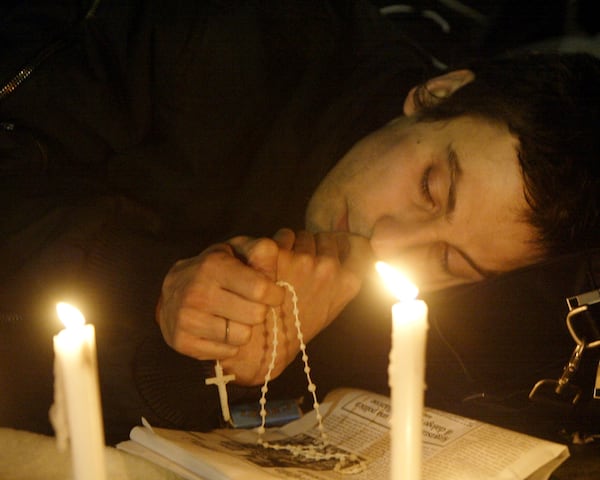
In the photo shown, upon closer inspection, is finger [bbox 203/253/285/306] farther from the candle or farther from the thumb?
the candle

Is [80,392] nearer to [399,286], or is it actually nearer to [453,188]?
[399,286]

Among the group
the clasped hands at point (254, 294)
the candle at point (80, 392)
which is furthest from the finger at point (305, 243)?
the candle at point (80, 392)

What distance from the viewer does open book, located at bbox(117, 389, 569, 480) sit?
86 cm

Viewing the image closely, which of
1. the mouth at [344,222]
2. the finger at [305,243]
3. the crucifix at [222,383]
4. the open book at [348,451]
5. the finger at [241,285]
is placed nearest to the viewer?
the open book at [348,451]

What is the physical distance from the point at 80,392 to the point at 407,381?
10.3 inches

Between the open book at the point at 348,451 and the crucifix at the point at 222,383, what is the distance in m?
0.06

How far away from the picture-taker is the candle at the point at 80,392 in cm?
51

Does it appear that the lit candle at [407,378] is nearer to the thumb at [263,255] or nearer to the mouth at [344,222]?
the thumb at [263,255]

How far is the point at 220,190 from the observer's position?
146 cm

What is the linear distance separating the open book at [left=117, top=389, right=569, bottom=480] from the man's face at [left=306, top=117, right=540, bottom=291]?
1.14 ft

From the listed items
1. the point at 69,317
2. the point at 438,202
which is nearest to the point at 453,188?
the point at 438,202

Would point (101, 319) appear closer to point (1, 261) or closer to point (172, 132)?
point (1, 261)

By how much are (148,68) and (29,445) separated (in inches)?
28.9

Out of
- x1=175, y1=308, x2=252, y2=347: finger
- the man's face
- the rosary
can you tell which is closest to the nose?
the man's face
